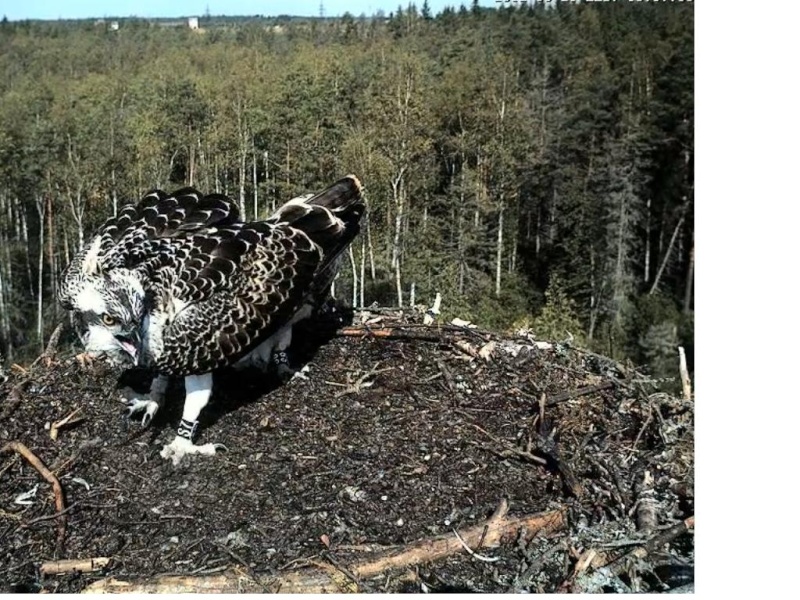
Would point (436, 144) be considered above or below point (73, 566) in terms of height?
above

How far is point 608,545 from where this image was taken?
263 cm

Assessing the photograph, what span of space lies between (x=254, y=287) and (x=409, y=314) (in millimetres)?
1171

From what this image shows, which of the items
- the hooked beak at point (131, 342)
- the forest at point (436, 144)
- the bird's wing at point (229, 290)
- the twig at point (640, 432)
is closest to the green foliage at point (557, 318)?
the forest at point (436, 144)

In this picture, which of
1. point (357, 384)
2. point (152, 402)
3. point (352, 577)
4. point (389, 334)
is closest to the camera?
point (352, 577)

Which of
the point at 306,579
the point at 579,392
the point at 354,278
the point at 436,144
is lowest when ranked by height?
the point at 306,579

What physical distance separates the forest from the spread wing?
517mm

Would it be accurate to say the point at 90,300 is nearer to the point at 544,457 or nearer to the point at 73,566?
the point at 73,566

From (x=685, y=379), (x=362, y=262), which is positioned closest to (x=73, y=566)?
(x=362, y=262)

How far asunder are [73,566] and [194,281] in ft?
3.05

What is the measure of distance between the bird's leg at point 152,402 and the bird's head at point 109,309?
1.63ft

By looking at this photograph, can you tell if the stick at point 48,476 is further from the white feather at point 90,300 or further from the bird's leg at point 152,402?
the white feather at point 90,300

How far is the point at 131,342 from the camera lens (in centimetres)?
263
